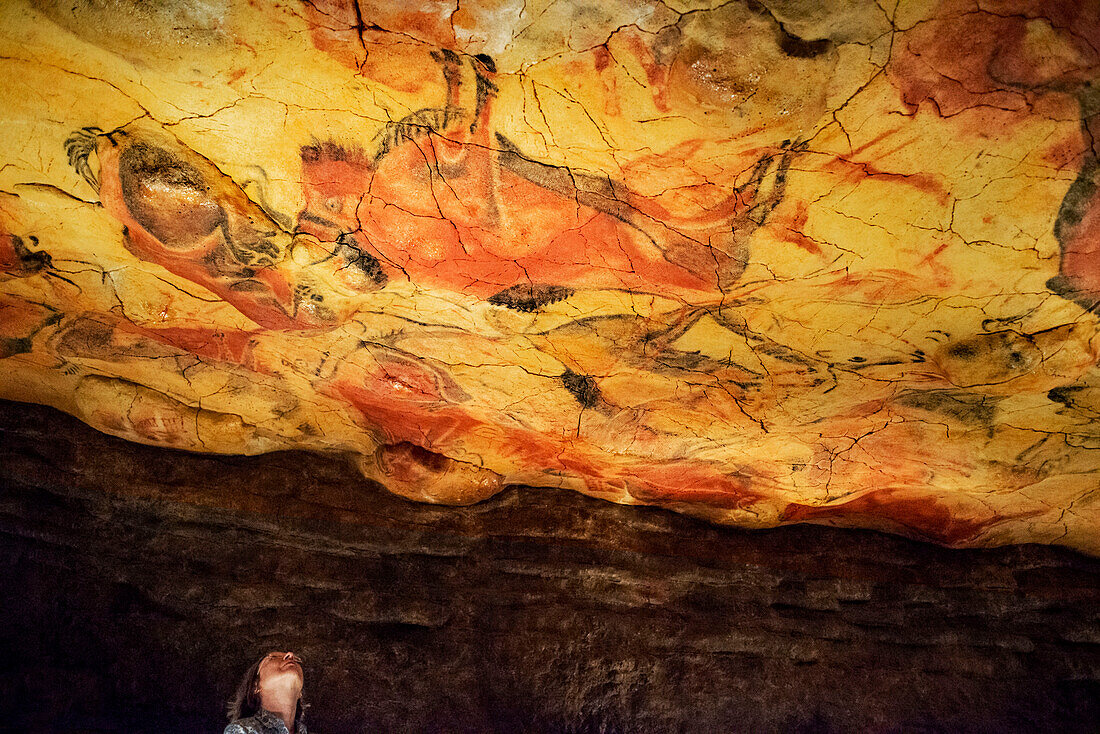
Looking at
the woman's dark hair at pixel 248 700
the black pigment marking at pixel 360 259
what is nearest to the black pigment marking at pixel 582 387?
the black pigment marking at pixel 360 259

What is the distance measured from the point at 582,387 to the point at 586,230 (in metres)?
0.87

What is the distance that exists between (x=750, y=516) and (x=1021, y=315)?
1.76m

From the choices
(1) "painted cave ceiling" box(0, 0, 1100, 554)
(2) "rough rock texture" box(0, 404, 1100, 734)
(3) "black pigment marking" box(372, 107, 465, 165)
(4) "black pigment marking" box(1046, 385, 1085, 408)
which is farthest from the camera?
(2) "rough rock texture" box(0, 404, 1100, 734)

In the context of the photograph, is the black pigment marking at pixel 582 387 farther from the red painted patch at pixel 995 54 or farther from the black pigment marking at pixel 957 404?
the red painted patch at pixel 995 54

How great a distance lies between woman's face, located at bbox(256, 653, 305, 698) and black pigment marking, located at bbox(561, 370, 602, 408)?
64.7 inches

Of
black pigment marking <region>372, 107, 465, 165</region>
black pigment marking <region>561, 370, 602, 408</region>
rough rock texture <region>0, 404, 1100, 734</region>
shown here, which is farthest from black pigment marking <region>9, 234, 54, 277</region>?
black pigment marking <region>561, 370, 602, 408</region>

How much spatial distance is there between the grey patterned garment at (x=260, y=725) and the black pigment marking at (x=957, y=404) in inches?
111

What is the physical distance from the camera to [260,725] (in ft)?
7.88

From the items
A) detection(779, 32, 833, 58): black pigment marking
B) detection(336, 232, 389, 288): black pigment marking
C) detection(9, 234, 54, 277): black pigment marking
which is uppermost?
detection(779, 32, 833, 58): black pigment marking

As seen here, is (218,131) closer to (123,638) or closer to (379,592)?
(379,592)

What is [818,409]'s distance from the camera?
281cm

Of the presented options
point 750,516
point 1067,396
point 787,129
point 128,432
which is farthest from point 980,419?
point 128,432

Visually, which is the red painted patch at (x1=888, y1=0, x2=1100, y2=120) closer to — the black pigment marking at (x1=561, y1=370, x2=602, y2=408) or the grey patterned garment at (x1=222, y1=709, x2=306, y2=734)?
the black pigment marking at (x1=561, y1=370, x2=602, y2=408)

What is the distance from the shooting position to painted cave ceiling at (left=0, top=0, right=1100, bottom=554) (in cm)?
177
